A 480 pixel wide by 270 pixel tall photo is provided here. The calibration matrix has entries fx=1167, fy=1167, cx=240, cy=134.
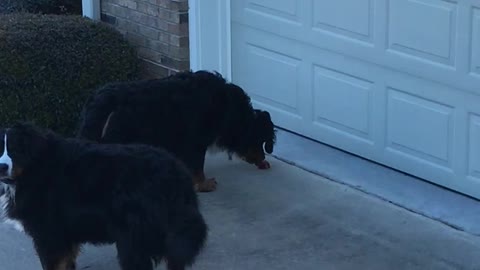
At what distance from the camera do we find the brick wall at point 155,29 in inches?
366

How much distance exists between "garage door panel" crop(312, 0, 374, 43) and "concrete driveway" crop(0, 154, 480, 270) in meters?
1.09

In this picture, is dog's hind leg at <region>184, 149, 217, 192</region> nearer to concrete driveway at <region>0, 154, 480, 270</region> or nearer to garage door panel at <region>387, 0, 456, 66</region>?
concrete driveway at <region>0, 154, 480, 270</region>

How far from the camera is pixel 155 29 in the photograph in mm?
9609

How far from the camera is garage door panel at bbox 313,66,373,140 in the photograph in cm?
841

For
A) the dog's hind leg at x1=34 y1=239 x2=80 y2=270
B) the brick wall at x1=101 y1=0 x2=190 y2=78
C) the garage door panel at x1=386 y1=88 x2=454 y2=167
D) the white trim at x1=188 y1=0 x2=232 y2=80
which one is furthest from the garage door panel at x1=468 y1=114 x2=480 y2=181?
the dog's hind leg at x1=34 y1=239 x2=80 y2=270

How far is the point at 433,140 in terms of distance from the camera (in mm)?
7910

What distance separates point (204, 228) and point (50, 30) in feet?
12.5

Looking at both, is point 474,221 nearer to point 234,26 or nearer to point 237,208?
point 237,208

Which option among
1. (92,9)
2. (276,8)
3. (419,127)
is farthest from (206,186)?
(92,9)

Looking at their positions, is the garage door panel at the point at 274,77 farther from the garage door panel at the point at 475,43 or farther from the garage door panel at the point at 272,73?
the garage door panel at the point at 475,43

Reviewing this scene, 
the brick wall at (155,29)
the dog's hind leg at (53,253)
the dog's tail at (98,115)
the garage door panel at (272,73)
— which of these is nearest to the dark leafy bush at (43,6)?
the brick wall at (155,29)

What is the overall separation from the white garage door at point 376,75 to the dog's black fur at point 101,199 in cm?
231

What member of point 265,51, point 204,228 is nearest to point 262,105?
point 265,51

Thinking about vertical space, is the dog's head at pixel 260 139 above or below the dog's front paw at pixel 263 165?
above
